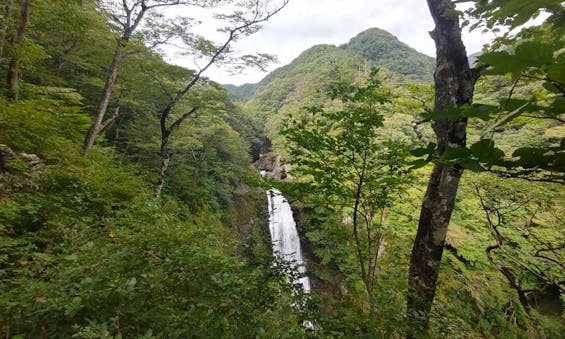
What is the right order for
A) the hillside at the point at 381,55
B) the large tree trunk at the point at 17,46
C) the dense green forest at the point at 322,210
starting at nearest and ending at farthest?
the dense green forest at the point at 322,210
the large tree trunk at the point at 17,46
the hillside at the point at 381,55

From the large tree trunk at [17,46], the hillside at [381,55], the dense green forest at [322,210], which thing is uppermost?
the hillside at [381,55]

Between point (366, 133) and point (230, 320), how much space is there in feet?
7.21

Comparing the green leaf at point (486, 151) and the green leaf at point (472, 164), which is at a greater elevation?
the green leaf at point (486, 151)

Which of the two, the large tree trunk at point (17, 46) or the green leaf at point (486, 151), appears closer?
the green leaf at point (486, 151)

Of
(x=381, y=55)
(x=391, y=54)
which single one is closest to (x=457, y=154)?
(x=391, y=54)

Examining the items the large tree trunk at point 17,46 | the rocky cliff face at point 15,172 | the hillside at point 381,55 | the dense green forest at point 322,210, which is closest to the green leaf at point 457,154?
the dense green forest at point 322,210

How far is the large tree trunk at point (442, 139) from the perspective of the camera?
2184 mm

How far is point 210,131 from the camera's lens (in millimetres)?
15586

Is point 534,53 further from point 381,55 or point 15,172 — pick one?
point 381,55

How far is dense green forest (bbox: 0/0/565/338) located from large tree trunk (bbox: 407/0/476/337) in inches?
0.8

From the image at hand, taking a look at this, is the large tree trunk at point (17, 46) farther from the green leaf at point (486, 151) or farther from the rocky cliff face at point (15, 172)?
the green leaf at point (486, 151)

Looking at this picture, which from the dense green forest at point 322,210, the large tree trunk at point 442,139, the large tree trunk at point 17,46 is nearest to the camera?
the dense green forest at point 322,210

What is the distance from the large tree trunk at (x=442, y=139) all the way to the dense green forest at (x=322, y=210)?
0.02 meters

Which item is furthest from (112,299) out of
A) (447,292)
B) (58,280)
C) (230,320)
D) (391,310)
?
(447,292)
